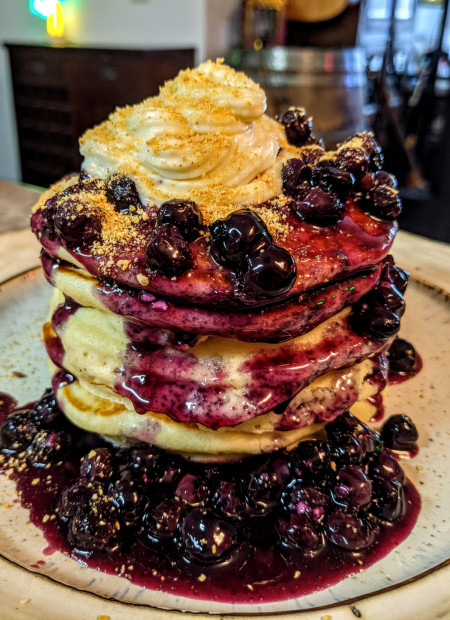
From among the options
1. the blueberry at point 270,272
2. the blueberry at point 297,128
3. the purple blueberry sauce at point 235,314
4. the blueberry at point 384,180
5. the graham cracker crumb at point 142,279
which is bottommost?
the purple blueberry sauce at point 235,314

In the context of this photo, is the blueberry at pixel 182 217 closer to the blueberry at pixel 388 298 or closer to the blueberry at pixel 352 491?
the blueberry at pixel 388 298

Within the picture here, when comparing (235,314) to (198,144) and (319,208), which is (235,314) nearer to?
(319,208)

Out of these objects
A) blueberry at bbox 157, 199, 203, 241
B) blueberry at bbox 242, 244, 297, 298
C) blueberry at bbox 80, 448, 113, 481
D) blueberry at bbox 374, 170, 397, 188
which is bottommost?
blueberry at bbox 80, 448, 113, 481

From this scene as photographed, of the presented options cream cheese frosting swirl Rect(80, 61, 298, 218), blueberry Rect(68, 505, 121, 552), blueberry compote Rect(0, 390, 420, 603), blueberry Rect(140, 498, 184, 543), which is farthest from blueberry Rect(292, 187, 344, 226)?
blueberry Rect(68, 505, 121, 552)

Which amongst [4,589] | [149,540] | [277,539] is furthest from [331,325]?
[4,589]

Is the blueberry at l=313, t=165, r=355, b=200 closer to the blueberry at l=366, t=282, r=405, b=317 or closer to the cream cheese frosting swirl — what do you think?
the cream cheese frosting swirl

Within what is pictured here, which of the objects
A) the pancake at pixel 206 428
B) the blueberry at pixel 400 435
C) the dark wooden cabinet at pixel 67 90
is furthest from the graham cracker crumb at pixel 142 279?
the dark wooden cabinet at pixel 67 90
